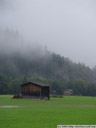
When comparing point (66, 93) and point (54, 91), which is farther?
point (66, 93)

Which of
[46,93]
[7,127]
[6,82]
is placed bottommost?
[7,127]

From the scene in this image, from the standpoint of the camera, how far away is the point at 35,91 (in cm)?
7912

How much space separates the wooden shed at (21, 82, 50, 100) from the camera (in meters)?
77.9

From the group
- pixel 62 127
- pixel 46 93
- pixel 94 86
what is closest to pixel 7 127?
pixel 62 127

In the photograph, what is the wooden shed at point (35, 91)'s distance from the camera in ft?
256

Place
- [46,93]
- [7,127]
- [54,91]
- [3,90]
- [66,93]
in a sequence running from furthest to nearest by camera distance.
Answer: [66,93] → [54,91] → [3,90] → [46,93] → [7,127]

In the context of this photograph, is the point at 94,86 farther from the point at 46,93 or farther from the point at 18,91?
the point at 46,93

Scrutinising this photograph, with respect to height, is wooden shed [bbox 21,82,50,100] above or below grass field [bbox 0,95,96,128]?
above

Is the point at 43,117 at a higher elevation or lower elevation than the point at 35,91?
lower

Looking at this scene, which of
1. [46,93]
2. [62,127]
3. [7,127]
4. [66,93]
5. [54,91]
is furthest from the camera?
[66,93]

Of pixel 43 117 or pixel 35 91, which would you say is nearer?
pixel 43 117

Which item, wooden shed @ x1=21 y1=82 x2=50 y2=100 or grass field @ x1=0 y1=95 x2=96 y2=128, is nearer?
grass field @ x1=0 y1=95 x2=96 y2=128

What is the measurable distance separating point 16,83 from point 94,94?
48685 mm

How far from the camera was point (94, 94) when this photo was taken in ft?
534
